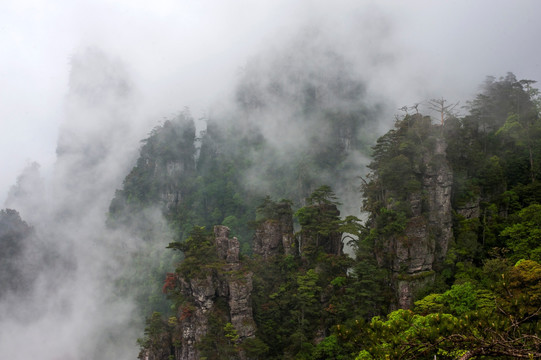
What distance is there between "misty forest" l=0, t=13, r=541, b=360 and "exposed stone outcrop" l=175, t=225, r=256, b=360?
0.43 feet

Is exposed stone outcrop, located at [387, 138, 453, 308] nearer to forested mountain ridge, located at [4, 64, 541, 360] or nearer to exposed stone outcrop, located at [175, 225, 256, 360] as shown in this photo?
forested mountain ridge, located at [4, 64, 541, 360]

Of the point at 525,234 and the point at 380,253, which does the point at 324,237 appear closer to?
the point at 380,253

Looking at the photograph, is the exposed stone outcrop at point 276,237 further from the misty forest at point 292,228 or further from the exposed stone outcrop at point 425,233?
the exposed stone outcrop at point 425,233

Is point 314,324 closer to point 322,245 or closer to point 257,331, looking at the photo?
point 257,331

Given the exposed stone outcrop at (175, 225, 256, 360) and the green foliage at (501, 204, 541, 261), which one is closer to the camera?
the green foliage at (501, 204, 541, 261)

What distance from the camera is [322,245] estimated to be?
1391 inches

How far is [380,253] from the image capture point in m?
30.6

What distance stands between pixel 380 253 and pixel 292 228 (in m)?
10.5

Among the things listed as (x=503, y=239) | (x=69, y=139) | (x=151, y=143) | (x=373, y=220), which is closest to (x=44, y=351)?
(x=151, y=143)

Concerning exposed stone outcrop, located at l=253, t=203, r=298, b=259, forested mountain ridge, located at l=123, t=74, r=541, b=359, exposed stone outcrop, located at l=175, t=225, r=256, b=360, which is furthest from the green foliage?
exposed stone outcrop, located at l=175, t=225, r=256, b=360

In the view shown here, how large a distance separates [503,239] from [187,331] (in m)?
28.1

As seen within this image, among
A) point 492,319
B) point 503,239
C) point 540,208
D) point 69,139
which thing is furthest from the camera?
point 69,139

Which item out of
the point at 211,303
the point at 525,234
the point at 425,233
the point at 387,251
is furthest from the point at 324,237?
the point at 525,234

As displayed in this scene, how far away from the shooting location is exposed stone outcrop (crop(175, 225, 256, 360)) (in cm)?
2997
